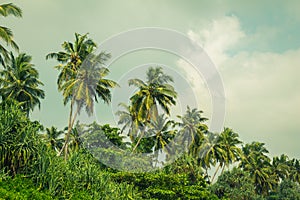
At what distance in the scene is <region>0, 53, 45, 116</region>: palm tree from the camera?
3117 centimetres

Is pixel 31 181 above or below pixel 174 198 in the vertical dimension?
below

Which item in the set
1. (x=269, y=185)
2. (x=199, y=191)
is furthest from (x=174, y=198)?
(x=269, y=185)

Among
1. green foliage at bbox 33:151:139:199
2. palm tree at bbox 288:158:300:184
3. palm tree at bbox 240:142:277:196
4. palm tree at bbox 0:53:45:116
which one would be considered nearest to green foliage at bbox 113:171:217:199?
green foliage at bbox 33:151:139:199

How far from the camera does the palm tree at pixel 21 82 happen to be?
102 feet

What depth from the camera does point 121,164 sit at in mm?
30797

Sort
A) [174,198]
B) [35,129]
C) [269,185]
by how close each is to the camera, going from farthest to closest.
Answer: [269,185], [174,198], [35,129]

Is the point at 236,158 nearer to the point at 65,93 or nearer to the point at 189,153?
the point at 189,153

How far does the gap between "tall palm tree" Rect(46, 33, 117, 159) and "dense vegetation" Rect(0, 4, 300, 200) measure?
0.08 metres

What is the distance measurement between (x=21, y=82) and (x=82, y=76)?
18.1 feet

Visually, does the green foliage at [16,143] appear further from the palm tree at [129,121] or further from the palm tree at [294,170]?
the palm tree at [294,170]

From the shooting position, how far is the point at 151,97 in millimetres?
32281

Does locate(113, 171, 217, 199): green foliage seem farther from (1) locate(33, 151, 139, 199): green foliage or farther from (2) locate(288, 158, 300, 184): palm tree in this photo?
(2) locate(288, 158, 300, 184): palm tree

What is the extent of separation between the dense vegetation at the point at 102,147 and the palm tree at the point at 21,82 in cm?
8

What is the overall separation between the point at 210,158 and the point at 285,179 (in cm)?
1937
